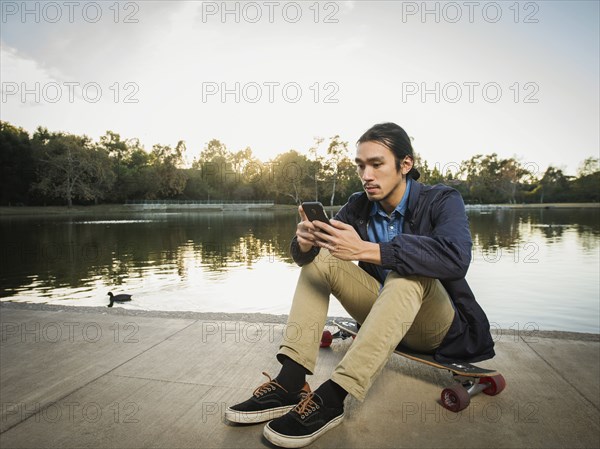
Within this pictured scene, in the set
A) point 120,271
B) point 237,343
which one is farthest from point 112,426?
point 120,271

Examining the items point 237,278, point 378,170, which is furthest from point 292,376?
point 237,278

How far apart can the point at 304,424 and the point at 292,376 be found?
30 cm

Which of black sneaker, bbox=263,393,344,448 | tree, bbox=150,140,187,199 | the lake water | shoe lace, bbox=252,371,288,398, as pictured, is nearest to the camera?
black sneaker, bbox=263,393,344,448

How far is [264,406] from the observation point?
1.91m

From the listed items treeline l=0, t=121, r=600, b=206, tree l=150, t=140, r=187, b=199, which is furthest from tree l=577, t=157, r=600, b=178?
tree l=150, t=140, r=187, b=199

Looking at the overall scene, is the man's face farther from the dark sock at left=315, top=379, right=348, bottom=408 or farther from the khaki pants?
the dark sock at left=315, top=379, right=348, bottom=408

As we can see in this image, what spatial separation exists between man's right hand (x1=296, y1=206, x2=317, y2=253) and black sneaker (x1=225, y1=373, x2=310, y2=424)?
0.69 meters

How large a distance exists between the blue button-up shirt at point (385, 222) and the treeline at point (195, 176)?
21.5 meters

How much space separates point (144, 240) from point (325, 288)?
15.9 m

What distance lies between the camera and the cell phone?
2021 mm

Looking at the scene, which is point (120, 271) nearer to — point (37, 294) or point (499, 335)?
point (37, 294)

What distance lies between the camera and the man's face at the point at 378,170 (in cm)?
223

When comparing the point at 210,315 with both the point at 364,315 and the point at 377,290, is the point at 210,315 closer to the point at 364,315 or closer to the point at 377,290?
the point at 364,315

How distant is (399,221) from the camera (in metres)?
2.33
